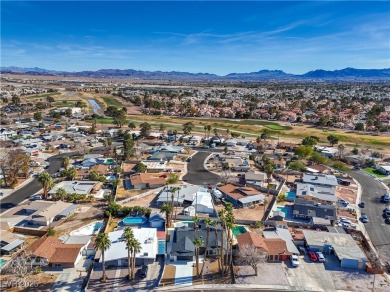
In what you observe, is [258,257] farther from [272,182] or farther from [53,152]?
[53,152]

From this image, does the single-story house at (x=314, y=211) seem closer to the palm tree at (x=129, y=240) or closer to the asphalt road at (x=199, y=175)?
the asphalt road at (x=199, y=175)

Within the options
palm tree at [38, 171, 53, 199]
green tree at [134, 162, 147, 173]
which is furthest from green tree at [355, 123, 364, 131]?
palm tree at [38, 171, 53, 199]

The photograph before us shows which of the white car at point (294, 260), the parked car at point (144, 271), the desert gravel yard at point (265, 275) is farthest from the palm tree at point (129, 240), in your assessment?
the white car at point (294, 260)

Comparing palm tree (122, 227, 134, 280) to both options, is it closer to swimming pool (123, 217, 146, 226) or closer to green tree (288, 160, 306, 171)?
swimming pool (123, 217, 146, 226)

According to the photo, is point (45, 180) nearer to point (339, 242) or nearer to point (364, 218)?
point (339, 242)

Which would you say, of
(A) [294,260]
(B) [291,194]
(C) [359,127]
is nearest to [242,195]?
(B) [291,194]

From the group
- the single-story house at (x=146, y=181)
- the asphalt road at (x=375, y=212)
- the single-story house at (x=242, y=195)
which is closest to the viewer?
the asphalt road at (x=375, y=212)
